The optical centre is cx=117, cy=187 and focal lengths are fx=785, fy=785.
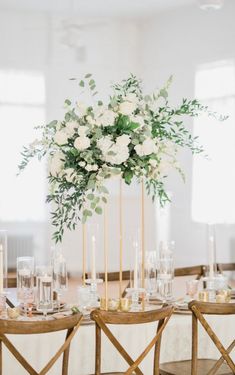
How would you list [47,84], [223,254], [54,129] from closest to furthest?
[54,129]
[223,254]
[47,84]

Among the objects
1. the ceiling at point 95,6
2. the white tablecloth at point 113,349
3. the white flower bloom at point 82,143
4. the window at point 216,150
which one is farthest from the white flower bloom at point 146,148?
the ceiling at point 95,6

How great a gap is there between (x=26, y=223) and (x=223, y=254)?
2.94 metres

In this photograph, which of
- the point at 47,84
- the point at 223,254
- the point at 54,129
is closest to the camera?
the point at 54,129

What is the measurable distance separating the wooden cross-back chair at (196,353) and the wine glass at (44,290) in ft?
2.26

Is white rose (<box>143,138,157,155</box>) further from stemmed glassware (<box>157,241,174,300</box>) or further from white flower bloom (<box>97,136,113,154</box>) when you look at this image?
stemmed glassware (<box>157,241,174,300</box>)

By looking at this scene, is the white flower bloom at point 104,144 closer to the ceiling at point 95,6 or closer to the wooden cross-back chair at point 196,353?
the wooden cross-back chair at point 196,353

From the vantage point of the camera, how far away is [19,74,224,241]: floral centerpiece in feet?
12.8

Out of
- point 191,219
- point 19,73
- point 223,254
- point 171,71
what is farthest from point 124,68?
point 223,254

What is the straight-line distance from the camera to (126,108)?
12.9 ft

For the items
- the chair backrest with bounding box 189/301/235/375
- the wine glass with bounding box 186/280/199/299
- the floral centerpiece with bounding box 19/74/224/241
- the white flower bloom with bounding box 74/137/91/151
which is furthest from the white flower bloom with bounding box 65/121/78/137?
the wine glass with bounding box 186/280/199/299

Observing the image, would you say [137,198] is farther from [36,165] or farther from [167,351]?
[167,351]

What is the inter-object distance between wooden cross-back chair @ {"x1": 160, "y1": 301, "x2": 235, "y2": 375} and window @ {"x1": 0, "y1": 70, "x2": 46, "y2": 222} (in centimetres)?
745

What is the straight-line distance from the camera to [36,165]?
38.0 ft

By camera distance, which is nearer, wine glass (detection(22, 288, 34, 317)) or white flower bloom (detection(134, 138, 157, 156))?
white flower bloom (detection(134, 138, 157, 156))
